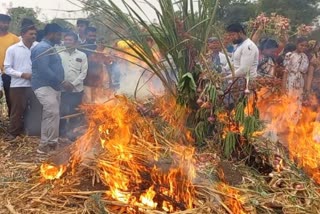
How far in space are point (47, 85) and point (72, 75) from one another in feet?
3.12

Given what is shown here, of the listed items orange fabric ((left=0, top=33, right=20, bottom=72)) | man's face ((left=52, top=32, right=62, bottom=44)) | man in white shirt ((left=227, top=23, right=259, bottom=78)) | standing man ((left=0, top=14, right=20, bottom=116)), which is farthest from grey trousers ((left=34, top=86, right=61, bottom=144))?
man in white shirt ((left=227, top=23, right=259, bottom=78))

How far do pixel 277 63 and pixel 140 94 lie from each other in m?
3.21

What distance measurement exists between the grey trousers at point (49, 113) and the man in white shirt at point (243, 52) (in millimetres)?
2507

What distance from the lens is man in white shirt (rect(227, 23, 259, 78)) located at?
6.12 m

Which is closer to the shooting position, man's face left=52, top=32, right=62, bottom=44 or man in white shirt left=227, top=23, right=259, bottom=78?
man's face left=52, top=32, right=62, bottom=44

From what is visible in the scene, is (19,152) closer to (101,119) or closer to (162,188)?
(101,119)

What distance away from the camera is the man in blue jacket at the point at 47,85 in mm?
5695

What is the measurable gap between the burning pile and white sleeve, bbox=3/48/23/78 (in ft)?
5.91

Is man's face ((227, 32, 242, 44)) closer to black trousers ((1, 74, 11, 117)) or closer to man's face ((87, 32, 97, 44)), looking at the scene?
man's face ((87, 32, 97, 44))

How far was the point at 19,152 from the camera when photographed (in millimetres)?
5758

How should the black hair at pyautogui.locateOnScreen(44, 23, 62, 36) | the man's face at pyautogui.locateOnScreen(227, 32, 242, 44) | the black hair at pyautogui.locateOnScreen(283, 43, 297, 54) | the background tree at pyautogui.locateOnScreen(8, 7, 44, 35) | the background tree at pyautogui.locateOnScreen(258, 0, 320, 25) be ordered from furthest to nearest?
the background tree at pyautogui.locateOnScreen(258, 0, 320, 25), the background tree at pyautogui.locateOnScreen(8, 7, 44, 35), the black hair at pyautogui.locateOnScreen(283, 43, 297, 54), the man's face at pyautogui.locateOnScreen(227, 32, 242, 44), the black hair at pyautogui.locateOnScreen(44, 23, 62, 36)

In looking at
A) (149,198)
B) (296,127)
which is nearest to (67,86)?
(149,198)

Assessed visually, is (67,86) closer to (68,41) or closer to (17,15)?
(68,41)

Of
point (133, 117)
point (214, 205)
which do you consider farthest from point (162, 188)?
point (133, 117)
